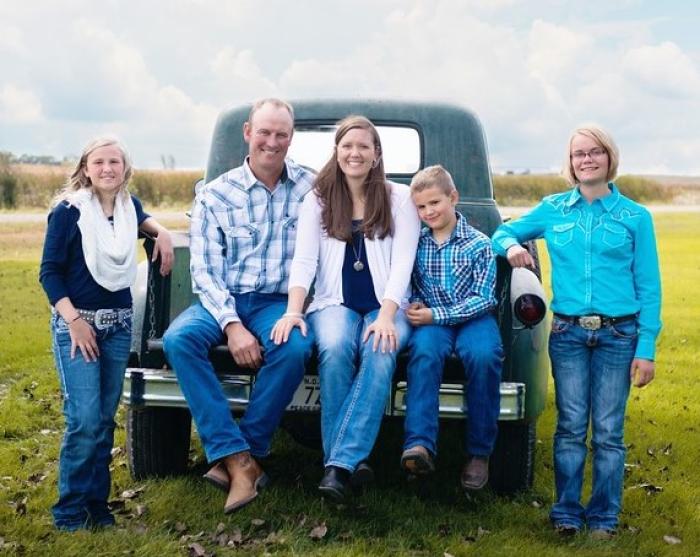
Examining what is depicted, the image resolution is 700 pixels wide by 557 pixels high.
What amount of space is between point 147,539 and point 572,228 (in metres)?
2.45

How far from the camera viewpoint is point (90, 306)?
4426 millimetres

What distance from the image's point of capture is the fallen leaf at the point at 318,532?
4469mm

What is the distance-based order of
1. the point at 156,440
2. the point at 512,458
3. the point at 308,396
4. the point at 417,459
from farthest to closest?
the point at 156,440, the point at 512,458, the point at 308,396, the point at 417,459

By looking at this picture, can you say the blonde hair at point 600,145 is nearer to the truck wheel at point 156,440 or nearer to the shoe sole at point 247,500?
the shoe sole at point 247,500

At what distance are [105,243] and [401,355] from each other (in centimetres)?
144

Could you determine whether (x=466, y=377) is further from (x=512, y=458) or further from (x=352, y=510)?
(x=352, y=510)

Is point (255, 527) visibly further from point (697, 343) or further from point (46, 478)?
point (697, 343)

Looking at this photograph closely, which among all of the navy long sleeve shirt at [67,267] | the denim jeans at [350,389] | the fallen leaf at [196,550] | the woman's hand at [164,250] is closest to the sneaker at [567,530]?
the denim jeans at [350,389]

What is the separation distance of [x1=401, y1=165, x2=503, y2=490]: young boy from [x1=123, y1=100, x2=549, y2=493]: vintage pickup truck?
104mm

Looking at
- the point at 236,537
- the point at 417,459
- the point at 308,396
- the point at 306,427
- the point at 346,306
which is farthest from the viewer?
the point at 306,427

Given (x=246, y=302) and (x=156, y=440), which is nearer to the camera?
(x=246, y=302)

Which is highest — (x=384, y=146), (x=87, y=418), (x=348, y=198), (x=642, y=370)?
(x=384, y=146)

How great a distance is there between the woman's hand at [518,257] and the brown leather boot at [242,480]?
151 cm

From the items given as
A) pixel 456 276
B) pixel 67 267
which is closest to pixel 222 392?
pixel 67 267
